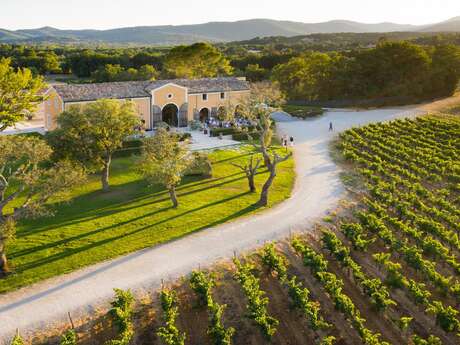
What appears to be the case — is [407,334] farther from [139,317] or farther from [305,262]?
[139,317]

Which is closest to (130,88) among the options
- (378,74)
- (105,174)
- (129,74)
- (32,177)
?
(105,174)

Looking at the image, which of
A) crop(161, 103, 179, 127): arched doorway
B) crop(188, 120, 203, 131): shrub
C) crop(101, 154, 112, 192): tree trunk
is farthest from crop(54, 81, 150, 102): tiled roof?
crop(101, 154, 112, 192): tree trunk

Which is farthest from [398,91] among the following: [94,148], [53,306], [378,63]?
[53,306]

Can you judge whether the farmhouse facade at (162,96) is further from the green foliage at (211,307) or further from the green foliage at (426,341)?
the green foliage at (426,341)

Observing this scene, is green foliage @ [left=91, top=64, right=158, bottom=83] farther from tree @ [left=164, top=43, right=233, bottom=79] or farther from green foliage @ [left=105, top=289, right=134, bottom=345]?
green foliage @ [left=105, top=289, right=134, bottom=345]

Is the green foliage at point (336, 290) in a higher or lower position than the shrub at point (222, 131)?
lower

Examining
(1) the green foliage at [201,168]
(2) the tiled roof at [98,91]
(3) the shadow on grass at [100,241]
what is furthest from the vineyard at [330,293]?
(2) the tiled roof at [98,91]
